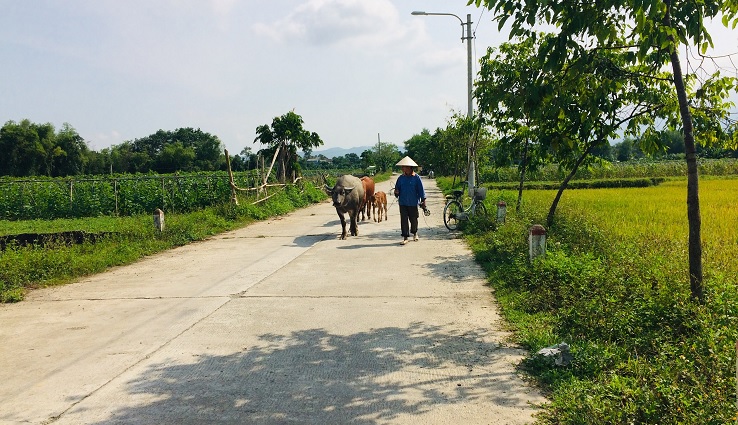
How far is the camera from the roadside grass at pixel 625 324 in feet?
10.1

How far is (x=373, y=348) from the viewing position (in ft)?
15.7

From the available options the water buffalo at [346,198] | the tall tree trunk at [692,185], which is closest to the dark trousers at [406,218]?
the water buffalo at [346,198]

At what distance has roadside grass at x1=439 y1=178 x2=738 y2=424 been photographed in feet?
10.1

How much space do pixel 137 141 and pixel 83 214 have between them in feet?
288

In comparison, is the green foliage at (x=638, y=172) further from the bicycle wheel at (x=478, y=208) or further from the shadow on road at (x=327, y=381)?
the shadow on road at (x=327, y=381)

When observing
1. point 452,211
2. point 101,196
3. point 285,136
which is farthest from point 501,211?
point 101,196

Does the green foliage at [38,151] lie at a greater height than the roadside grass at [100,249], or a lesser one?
greater

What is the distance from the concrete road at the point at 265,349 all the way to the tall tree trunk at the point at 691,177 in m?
1.79

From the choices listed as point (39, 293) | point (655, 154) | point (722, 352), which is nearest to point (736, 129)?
point (655, 154)

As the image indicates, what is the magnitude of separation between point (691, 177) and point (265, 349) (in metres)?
4.05

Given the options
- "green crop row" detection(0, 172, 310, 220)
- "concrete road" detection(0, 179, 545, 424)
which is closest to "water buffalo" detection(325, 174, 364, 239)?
"concrete road" detection(0, 179, 545, 424)

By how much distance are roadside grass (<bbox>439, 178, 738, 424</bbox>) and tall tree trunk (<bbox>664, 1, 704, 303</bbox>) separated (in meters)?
0.14

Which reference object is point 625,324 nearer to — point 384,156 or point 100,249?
point 100,249

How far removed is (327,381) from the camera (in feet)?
13.3
